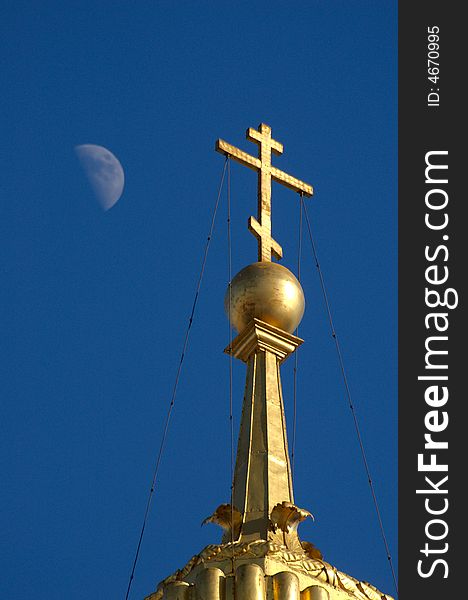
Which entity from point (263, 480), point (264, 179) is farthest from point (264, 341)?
point (264, 179)

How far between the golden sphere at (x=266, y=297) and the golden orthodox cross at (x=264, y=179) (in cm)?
108

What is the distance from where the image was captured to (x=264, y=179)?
29391 mm

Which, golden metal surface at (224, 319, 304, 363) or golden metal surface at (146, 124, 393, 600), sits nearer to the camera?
golden metal surface at (146, 124, 393, 600)

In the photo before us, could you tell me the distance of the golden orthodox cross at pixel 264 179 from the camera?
28.7 metres

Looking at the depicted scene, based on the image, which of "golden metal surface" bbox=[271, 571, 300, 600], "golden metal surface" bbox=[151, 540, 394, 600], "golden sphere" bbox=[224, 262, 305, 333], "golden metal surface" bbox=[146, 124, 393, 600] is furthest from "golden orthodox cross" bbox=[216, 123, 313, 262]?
"golden metal surface" bbox=[271, 571, 300, 600]

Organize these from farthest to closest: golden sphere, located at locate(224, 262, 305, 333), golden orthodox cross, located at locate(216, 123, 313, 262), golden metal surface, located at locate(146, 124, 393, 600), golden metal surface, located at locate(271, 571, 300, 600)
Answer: golden orthodox cross, located at locate(216, 123, 313, 262), golden sphere, located at locate(224, 262, 305, 333), golden metal surface, located at locate(146, 124, 393, 600), golden metal surface, located at locate(271, 571, 300, 600)

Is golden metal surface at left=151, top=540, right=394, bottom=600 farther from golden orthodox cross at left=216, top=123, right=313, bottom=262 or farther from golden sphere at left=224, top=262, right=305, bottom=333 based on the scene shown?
golden orthodox cross at left=216, top=123, right=313, bottom=262

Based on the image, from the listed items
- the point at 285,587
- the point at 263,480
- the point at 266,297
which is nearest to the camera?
the point at 285,587

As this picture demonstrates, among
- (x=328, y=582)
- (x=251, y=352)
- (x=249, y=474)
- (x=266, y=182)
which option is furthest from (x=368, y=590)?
(x=266, y=182)

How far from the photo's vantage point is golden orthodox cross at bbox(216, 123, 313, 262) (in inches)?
1131

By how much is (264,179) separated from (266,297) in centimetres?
289

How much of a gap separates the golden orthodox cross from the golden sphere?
3.54 feet

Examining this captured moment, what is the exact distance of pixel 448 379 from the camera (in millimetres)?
27016

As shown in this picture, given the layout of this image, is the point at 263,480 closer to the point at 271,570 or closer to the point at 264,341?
the point at 271,570
